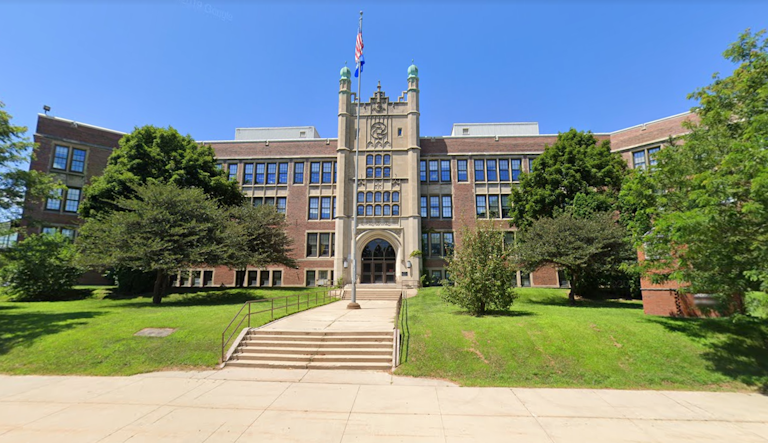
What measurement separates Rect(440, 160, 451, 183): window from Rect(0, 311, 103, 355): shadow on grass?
94.6 ft

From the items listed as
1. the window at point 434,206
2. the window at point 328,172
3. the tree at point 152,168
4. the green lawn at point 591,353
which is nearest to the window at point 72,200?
the tree at point 152,168

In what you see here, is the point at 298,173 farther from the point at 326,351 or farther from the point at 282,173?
the point at 326,351

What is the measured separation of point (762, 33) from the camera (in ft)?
39.7

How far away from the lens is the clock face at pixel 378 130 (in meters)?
35.6

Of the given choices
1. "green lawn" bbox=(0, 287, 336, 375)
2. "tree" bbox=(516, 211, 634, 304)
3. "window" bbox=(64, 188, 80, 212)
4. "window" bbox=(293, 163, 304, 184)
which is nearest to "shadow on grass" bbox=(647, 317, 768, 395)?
"tree" bbox=(516, 211, 634, 304)

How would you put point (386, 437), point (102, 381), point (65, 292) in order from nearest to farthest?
point (386, 437) → point (102, 381) → point (65, 292)

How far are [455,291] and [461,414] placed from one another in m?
8.48

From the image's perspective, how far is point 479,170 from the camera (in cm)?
3650

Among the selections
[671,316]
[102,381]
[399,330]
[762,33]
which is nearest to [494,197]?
[671,316]

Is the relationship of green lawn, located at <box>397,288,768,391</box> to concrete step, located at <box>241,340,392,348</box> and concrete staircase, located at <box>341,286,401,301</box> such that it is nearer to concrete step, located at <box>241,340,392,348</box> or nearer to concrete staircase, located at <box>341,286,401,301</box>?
concrete step, located at <box>241,340,392,348</box>

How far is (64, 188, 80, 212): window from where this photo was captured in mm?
32906

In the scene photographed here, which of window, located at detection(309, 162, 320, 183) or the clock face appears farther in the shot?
window, located at detection(309, 162, 320, 183)

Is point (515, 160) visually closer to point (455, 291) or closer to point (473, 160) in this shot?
point (473, 160)

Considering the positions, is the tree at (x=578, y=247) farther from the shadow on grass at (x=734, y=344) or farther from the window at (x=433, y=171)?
the window at (x=433, y=171)
